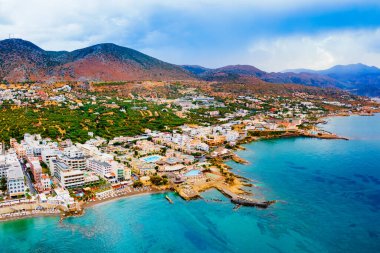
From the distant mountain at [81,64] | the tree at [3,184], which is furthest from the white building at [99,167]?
the distant mountain at [81,64]

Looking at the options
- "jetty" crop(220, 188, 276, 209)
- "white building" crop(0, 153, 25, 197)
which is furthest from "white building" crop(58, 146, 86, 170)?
"jetty" crop(220, 188, 276, 209)

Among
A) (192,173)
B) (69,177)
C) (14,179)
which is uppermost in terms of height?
(14,179)

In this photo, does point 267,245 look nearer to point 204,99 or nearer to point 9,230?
point 9,230

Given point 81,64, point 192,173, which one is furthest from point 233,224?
point 81,64

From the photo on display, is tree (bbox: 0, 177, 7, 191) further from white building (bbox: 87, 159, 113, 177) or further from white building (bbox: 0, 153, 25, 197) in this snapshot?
white building (bbox: 87, 159, 113, 177)

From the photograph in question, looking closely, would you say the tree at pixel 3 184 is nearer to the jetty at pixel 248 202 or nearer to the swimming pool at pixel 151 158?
the swimming pool at pixel 151 158

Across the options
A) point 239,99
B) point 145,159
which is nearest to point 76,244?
point 145,159

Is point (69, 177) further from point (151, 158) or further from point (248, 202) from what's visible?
point (248, 202)
